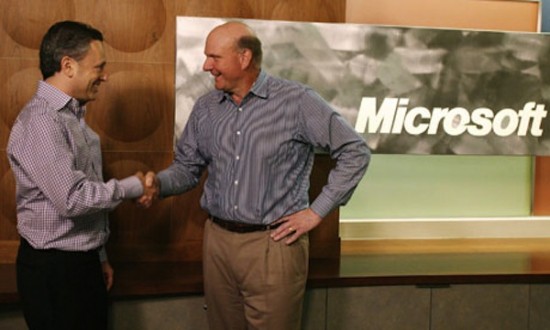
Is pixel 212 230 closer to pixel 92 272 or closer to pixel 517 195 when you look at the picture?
pixel 92 272

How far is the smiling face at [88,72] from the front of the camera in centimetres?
263

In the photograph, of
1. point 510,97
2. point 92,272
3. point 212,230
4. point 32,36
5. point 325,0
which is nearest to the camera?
point 92,272

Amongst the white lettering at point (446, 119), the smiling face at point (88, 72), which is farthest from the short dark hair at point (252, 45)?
the white lettering at point (446, 119)

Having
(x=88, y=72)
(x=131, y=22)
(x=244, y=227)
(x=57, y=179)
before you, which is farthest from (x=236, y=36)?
(x=131, y=22)

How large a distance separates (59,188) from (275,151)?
0.87 m

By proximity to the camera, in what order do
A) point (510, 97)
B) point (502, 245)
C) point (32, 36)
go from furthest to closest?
point (502, 245) < point (510, 97) < point (32, 36)

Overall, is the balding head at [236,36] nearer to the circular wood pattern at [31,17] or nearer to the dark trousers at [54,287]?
the dark trousers at [54,287]

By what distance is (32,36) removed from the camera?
146 inches

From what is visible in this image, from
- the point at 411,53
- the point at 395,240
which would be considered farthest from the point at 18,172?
the point at 395,240

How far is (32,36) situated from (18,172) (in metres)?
1.36

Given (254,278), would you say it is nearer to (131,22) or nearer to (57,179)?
(57,179)

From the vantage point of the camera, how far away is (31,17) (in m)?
3.71

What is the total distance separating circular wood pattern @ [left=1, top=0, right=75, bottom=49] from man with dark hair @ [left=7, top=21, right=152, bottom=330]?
1158 mm

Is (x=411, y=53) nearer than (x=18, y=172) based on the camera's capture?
No
